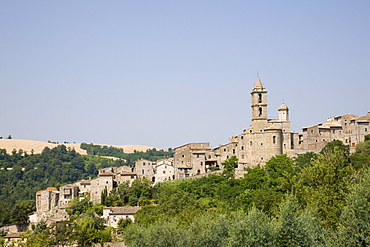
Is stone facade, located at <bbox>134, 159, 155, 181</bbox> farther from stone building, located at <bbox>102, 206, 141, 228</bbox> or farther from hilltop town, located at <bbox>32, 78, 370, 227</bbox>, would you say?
stone building, located at <bbox>102, 206, 141, 228</bbox>

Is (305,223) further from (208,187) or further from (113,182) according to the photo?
(113,182)

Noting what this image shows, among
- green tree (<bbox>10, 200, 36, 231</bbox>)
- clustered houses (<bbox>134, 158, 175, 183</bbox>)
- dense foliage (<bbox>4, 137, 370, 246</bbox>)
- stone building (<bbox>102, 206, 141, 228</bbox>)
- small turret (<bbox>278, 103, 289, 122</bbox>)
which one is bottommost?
green tree (<bbox>10, 200, 36, 231</bbox>)

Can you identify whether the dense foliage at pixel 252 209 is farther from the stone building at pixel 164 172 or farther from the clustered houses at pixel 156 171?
the clustered houses at pixel 156 171

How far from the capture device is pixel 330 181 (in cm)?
3634

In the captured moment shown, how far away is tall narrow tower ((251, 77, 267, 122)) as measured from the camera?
75062mm

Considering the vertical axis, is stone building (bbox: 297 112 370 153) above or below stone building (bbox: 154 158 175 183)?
above

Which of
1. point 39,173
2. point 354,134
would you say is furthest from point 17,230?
point 39,173

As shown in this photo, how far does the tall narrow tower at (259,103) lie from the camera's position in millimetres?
75062

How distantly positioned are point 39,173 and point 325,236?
140272 millimetres

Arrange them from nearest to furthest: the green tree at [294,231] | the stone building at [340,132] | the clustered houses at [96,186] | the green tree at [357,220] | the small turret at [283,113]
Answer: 1. the green tree at [357,220]
2. the green tree at [294,231]
3. the stone building at [340,132]
4. the clustered houses at [96,186]
5. the small turret at [283,113]

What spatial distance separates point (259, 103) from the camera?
249 ft

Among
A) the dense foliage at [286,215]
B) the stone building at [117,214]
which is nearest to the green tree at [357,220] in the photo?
the dense foliage at [286,215]

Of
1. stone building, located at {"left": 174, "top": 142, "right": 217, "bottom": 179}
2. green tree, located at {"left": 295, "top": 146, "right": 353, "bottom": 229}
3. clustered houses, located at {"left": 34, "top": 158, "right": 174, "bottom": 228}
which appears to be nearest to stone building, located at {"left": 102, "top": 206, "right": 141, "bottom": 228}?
clustered houses, located at {"left": 34, "top": 158, "right": 174, "bottom": 228}

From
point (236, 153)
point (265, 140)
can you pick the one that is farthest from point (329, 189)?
point (236, 153)
